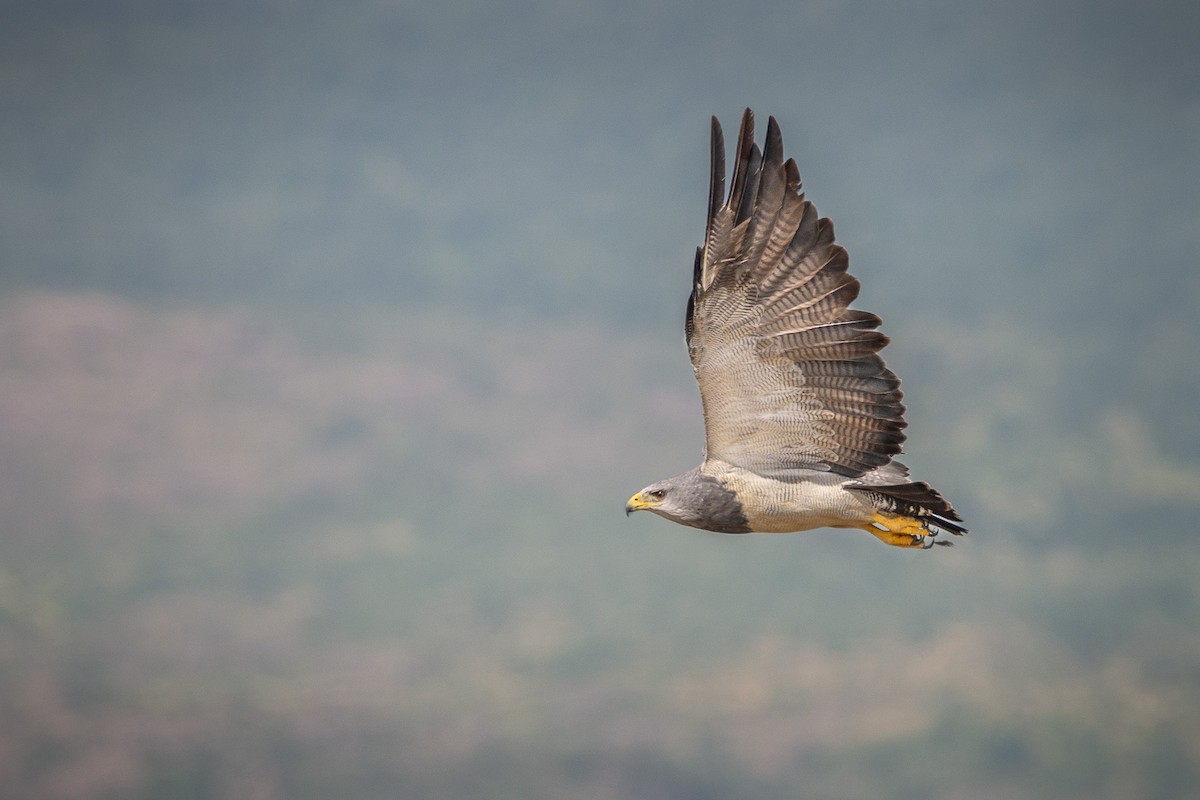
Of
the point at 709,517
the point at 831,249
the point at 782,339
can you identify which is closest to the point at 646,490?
the point at 709,517

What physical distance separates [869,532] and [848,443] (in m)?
0.89

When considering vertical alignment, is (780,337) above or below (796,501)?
above

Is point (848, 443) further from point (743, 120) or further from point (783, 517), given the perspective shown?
point (743, 120)

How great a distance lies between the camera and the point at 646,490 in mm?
14711

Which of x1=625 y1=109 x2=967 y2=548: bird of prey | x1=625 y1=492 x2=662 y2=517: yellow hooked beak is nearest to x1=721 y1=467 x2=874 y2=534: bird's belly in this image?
x1=625 y1=109 x2=967 y2=548: bird of prey

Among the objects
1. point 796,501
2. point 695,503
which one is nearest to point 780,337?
point 796,501

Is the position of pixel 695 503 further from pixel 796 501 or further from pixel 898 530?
pixel 898 530

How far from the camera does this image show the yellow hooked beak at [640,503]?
14672 millimetres

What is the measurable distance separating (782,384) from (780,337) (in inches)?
18.2

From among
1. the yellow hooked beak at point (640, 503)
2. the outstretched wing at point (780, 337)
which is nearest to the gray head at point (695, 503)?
the yellow hooked beak at point (640, 503)

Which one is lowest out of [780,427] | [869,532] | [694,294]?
[869,532]

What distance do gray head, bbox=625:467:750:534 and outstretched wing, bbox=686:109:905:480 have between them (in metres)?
0.40

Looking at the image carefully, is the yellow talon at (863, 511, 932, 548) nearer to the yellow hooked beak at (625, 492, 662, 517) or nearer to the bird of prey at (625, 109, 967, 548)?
the bird of prey at (625, 109, 967, 548)

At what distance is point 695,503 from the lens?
14.6 metres
